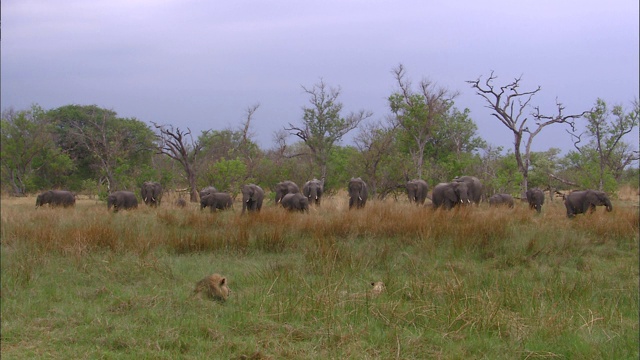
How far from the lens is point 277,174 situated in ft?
77.9

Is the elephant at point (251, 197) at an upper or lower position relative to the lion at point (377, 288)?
upper

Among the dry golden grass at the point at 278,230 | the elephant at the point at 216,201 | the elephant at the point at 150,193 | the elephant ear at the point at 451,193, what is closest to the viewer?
the dry golden grass at the point at 278,230

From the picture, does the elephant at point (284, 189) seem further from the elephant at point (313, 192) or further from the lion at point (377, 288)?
the lion at point (377, 288)

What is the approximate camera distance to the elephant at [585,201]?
14.6 metres

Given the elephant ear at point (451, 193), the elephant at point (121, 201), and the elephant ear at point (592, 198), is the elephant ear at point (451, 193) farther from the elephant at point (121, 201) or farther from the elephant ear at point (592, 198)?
the elephant at point (121, 201)

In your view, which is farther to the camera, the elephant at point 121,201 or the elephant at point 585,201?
the elephant at point 121,201

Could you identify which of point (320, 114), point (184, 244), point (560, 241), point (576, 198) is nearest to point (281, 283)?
point (184, 244)

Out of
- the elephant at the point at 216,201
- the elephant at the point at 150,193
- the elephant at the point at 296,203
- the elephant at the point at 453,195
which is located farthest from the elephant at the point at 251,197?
the elephant at the point at 453,195

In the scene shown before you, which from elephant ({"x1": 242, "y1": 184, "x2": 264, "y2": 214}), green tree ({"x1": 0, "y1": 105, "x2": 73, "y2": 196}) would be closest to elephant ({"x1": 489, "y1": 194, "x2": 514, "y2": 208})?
elephant ({"x1": 242, "y1": 184, "x2": 264, "y2": 214})

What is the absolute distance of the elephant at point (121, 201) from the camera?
17.8m

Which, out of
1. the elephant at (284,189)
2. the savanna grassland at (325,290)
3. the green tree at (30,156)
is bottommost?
the savanna grassland at (325,290)

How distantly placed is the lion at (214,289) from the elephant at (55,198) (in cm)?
1364

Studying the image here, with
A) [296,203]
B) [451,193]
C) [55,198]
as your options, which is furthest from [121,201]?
[451,193]

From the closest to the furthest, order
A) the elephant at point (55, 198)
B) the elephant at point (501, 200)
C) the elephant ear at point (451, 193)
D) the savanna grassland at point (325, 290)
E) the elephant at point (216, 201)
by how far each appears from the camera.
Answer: the savanna grassland at point (325, 290) → the elephant ear at point (451, 193) → the elephant at point (501, 200) → the elephant at point (216, 201) → the elephant at point (55, 198)
